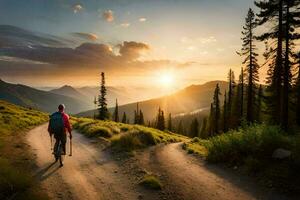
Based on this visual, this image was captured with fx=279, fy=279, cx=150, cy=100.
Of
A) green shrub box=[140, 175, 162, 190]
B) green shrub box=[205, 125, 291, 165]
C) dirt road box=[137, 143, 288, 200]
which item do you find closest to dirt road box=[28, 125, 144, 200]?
green shrub box=[140, 175, 162, 190]

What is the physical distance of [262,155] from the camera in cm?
1134

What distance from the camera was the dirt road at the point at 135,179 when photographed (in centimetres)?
877

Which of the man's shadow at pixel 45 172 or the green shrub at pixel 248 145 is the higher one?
the green shrub at pixel 248 145

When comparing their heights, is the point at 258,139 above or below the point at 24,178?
above

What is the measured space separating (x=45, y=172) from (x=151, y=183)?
436cm

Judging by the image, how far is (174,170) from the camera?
11.8 metres

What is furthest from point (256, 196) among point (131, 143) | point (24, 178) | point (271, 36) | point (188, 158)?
point (271, 36)

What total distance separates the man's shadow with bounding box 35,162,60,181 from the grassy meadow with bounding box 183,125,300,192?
282 inches

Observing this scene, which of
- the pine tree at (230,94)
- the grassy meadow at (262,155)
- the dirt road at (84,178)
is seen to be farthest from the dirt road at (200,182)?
the pine tree at (230,94)

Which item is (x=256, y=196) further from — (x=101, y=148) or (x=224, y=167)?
(x=101, y=148)

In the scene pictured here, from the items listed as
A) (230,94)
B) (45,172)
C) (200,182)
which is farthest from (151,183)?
(230,94)

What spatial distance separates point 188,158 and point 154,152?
7.99 feet

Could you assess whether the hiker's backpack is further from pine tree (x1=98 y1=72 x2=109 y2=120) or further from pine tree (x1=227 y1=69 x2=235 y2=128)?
pine tree (x1=98 y1=72 x2=109 y2=120)

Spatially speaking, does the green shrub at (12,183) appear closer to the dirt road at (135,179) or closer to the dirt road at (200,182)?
the dirt road at (135,179)
